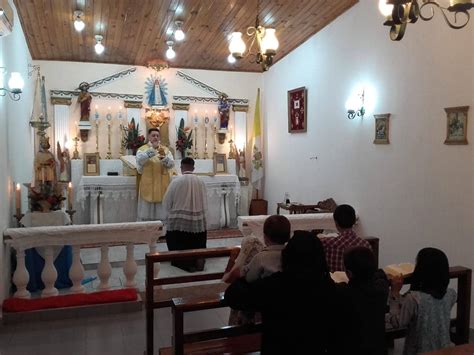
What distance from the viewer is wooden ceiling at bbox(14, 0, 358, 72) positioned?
6.29 m

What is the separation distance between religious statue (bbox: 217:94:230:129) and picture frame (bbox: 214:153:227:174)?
25.5 inches

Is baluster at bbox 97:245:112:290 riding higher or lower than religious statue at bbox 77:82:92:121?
lower

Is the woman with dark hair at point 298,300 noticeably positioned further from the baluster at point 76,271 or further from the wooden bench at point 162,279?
the baluster at point 76,271

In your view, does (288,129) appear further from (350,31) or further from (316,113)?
(350,31)

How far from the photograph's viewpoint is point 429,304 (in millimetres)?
2312

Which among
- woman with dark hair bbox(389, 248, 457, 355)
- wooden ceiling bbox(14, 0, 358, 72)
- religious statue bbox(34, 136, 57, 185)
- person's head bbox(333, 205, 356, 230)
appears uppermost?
wooden ceiling bbox(14, 0, 358, 72)

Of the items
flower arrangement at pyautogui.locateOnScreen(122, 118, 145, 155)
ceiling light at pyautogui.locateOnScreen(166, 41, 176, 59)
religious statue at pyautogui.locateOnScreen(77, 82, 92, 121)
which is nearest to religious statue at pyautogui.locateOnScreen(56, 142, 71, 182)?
religious statue at pyautogui.locateOnScreen(77, 82, 92, 121)

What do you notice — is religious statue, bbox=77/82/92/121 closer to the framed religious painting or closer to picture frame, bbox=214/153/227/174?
picture frame, bbox=214/153/227/174

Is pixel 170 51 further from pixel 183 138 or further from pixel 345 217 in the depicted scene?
pixel 345 217

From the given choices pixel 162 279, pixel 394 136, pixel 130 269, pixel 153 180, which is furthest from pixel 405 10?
pixel 153 180

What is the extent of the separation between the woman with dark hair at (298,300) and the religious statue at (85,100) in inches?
288

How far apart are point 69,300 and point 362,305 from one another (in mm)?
2858

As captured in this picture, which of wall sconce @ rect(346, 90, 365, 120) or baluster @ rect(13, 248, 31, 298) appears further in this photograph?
wall sconce @ rect(346, 90, 365, 120)

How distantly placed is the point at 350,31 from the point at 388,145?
1.95 m
